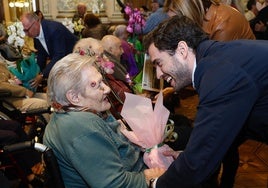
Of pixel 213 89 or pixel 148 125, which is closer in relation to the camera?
pixel 213 89

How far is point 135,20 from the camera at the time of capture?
123 inches

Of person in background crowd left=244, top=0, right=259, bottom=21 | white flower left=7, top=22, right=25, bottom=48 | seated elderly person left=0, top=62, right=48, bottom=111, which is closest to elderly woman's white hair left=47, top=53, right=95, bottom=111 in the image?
seated elderly person left=0, top=62, right=48, bottom=111

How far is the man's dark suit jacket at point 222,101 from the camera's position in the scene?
107 cm

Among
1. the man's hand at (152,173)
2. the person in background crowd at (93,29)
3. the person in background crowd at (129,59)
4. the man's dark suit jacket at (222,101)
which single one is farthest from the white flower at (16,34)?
the man's dark suit jacket at (222,101)

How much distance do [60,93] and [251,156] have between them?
244 centimetres

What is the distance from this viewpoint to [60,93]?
150 centimetres

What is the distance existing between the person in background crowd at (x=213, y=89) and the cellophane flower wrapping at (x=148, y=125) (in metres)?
0.32

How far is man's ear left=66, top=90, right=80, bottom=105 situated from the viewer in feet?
4.96

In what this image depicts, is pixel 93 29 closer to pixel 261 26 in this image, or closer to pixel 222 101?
pixel 261 26

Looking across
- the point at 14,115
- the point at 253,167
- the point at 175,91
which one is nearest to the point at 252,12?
the point at 253,167

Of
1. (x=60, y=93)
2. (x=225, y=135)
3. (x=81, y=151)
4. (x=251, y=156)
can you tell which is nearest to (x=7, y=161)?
(x=60, y=93)

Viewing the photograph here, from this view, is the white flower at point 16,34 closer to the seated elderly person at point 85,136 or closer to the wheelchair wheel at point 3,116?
the wheelchair wheel at point 3,116

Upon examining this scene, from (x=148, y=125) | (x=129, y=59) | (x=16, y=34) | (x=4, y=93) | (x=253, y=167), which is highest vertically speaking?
(x=16, y=34)

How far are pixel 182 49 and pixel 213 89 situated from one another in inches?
11.4
